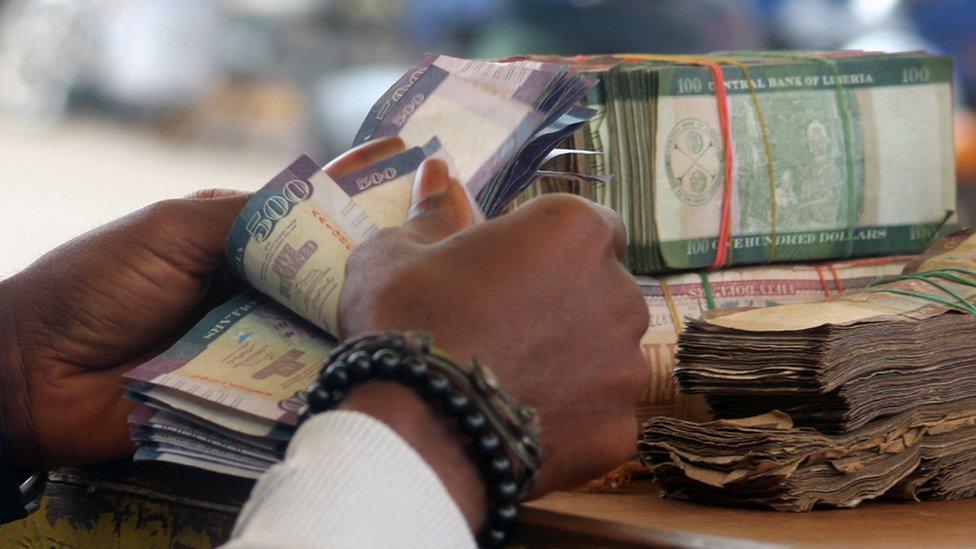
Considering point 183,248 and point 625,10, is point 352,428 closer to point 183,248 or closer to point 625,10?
point 183,248

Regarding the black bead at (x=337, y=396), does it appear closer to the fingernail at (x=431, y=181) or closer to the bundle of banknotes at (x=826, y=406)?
the fingernail at (x=431, y=181)

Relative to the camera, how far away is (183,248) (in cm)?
134

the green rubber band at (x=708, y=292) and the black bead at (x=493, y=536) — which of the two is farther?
the green rubber band at (x=708, y=292)

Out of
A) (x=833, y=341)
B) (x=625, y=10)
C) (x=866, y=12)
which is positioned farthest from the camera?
(x=866, y=12)

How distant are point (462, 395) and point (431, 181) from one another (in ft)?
1.07

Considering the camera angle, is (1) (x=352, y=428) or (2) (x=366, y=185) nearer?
(1) (x=352, y=428)

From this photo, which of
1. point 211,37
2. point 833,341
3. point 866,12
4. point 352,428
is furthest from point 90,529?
point 211,37

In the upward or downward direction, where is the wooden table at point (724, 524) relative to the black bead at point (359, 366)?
downward

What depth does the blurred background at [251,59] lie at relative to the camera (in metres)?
5.48

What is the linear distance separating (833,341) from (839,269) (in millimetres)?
479

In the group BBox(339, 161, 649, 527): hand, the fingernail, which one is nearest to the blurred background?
the fingernail

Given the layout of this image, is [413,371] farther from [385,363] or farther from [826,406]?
[826,406]

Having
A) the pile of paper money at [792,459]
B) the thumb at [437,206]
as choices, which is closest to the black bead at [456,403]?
the thumb at [437,206]

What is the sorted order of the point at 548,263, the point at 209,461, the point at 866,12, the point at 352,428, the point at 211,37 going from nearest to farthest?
1. the point at 352,428
2. the point at 548,263
3. the point at 209,461
4. the point at 866,12
5. the point at 211,37
